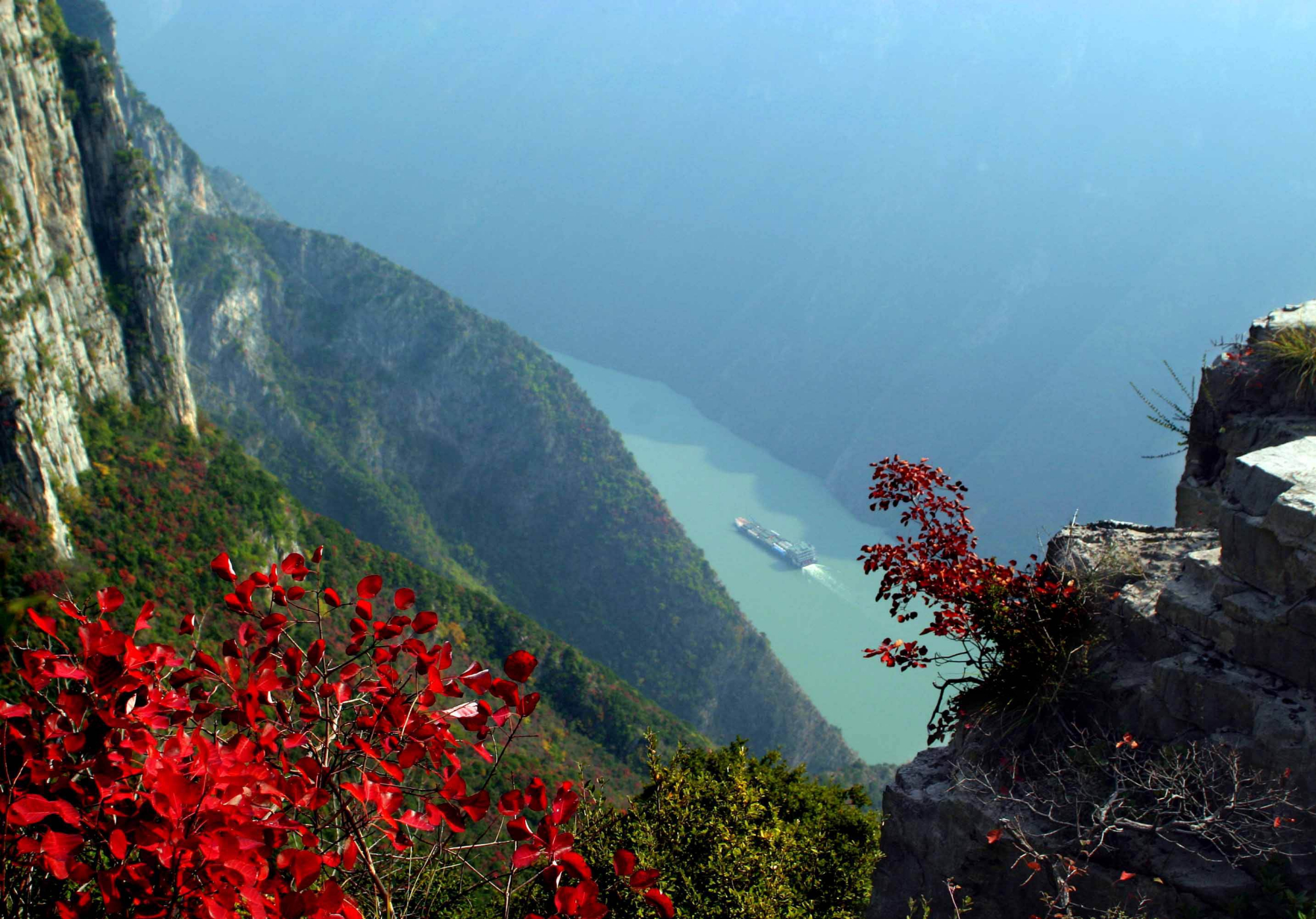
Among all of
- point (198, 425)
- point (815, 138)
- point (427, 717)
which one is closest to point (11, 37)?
point (198, 425)

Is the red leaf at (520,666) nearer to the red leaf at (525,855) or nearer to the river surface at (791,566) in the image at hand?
the red leaf at (525,855)

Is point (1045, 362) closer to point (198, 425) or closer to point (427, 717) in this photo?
point (198, 425)

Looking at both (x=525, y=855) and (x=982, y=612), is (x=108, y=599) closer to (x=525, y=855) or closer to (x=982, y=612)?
(x=525, y=855)

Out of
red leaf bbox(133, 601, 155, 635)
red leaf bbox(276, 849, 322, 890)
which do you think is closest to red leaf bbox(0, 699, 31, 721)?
red leaf bbox(133, 601, 155, 635)

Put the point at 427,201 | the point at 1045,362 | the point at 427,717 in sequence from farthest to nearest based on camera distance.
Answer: the point at 427,201, the point at 1045,362, the point at 427,717

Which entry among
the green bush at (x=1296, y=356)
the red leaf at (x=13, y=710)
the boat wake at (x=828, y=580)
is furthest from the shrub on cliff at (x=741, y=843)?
the boat wake at (x=828, y=580)
